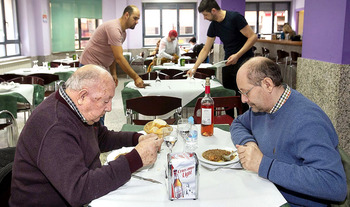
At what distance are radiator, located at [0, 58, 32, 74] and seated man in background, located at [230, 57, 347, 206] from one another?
25.1 feet

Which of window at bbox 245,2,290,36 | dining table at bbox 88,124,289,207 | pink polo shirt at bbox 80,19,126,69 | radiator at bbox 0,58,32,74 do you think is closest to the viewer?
dining table at bbox 88,124,289,207

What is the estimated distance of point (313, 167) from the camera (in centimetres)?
137

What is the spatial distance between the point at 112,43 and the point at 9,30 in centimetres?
628

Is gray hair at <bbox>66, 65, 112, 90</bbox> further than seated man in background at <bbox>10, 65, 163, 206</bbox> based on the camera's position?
Yes

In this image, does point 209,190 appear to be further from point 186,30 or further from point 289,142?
point 186,30

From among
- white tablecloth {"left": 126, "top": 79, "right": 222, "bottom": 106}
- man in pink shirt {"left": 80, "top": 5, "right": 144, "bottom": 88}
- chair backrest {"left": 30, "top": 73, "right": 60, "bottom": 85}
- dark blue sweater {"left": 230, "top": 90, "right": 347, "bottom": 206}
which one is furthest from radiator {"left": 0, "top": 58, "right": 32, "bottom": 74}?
dark blue sweater {"left": 230, "top": 90, "right": 347, "bottom": 206}

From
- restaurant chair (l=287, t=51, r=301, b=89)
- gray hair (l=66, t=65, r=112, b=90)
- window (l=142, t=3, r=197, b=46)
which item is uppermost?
window (l=142, t=3, r=197, b=46)

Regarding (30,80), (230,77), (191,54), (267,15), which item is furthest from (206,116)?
(267,15)

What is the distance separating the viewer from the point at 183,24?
14.1m

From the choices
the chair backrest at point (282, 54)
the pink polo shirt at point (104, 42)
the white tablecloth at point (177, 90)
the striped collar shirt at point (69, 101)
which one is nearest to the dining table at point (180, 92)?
the white tablecloth at point (177, 90)

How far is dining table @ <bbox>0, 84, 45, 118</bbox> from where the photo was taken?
408 cm

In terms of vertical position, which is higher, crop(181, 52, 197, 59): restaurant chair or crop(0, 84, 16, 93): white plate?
crop(181, 52, 197, 59): restaurant chair

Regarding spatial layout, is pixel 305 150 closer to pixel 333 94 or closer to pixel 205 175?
pixel 205 175

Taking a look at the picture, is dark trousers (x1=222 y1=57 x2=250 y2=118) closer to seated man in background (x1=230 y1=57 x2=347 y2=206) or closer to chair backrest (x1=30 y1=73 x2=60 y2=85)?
seated man in background (x1=230 y1=57 x2=347 y2=206)
